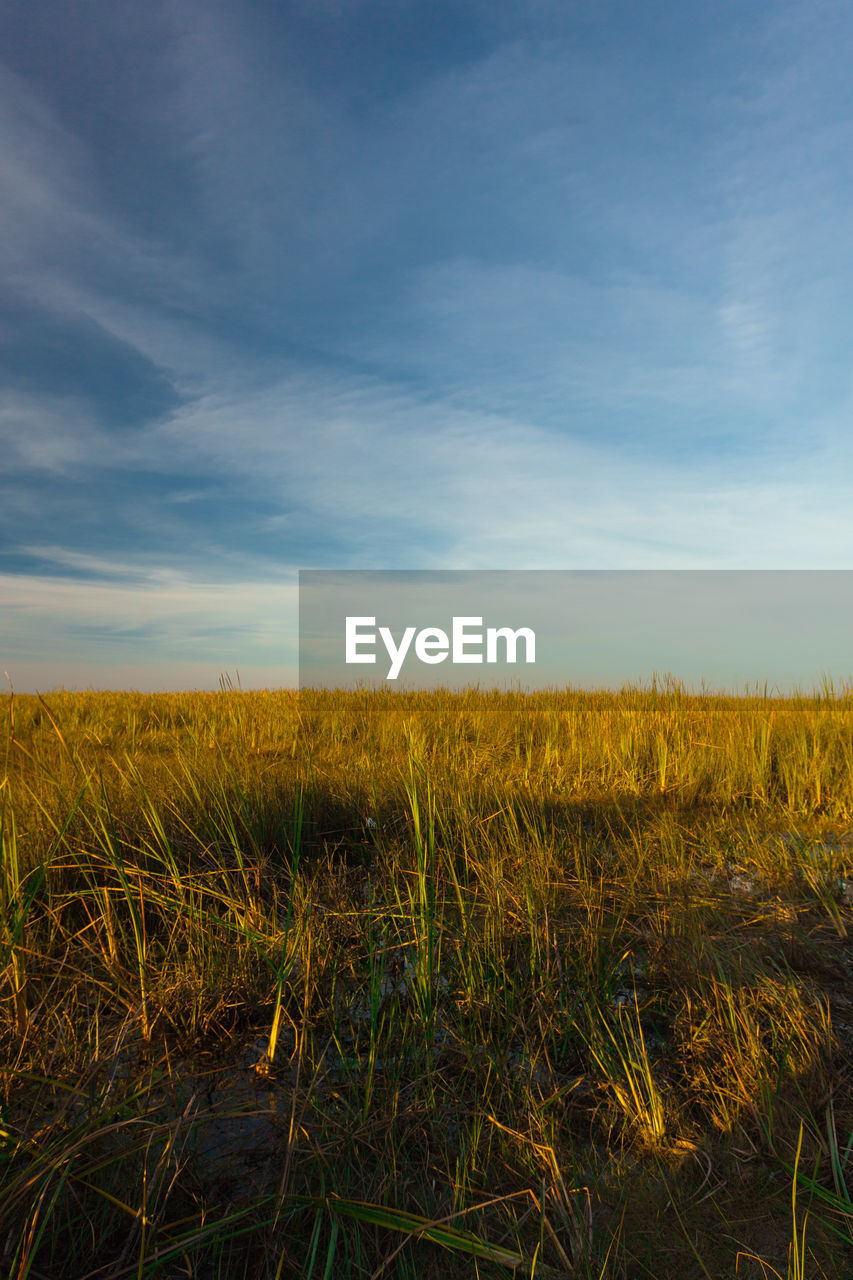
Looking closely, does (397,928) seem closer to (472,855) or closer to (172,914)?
(472,855)

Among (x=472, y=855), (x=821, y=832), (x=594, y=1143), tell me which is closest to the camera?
(x=594, y=1143)

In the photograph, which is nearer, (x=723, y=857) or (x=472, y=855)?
(x=472, y=855)

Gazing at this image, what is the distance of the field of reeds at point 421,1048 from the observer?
3.47 ft

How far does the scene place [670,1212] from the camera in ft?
3.75

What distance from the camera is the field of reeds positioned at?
3.47 feet

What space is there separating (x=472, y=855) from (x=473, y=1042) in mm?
1001

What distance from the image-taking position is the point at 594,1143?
1299 millimetres

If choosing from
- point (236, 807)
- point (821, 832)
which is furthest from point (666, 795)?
point (236, 807)

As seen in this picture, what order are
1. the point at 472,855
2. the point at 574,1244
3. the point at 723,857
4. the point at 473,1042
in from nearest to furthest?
the point at 574,1244, the point at 473,1042, the point at 472,855, the point at 723,857

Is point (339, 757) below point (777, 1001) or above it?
above

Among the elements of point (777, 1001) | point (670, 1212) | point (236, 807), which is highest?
point (236, 807)

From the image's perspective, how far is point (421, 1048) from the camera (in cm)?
153

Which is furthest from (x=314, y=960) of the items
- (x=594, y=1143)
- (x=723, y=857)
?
(x=723, y=857)

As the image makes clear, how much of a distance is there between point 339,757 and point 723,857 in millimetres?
2526
